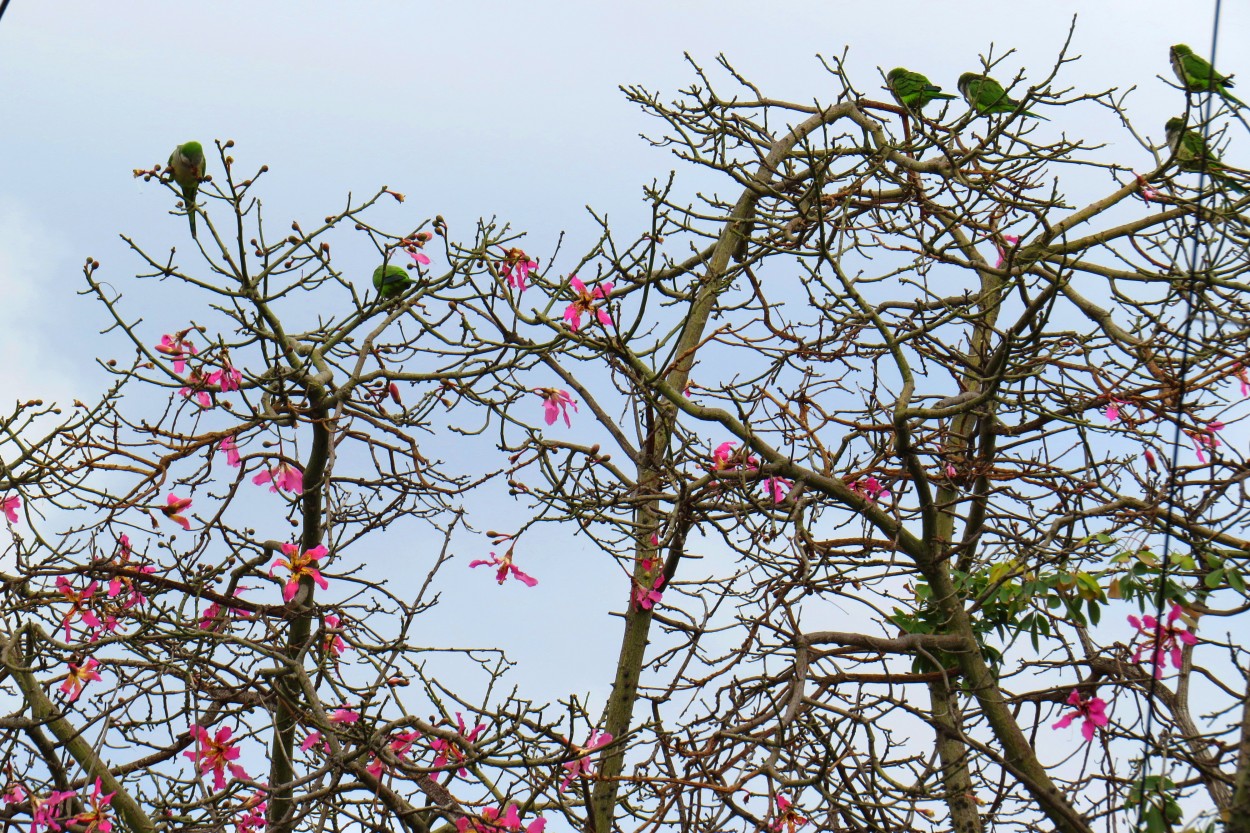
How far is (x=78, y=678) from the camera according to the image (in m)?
3.86

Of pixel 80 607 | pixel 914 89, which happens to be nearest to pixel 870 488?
pixel 914 89

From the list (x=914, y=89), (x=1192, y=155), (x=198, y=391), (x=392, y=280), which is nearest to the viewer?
(x=198, y=391)

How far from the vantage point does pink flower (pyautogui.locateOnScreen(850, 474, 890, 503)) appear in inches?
154

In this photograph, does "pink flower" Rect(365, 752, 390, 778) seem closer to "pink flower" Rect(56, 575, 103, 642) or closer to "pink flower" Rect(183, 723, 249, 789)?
"pink flower" Rect(183, 723, 249, 789)

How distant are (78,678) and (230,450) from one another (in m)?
0.92

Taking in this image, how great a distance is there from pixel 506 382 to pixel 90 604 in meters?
1.52

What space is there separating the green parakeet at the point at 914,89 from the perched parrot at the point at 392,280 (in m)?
2.15

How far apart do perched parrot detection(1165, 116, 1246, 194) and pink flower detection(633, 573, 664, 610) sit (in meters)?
2.26

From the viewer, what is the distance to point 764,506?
3.65 metres

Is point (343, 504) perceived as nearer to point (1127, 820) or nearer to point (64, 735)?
point (64, 735)

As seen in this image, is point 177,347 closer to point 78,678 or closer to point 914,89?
point 78,678

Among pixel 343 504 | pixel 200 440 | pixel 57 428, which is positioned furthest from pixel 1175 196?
pixel 57 428

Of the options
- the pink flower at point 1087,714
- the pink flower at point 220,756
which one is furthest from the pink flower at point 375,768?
the pink flower at point 1087,714

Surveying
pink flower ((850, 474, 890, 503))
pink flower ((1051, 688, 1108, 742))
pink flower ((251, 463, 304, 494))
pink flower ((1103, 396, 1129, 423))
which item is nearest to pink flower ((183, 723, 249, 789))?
pink flower ((251, 463, 304, 494))
